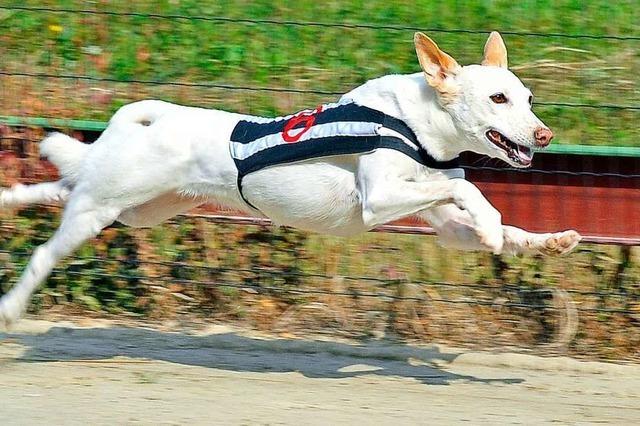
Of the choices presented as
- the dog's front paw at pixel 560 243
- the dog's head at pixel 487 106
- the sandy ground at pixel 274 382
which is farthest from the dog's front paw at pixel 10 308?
the dog's front paw at pixel 560 243

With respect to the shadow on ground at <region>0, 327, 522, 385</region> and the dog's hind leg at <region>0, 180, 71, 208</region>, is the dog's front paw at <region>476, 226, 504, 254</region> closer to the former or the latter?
the shadow on ground at <region>0, 327, 522, 385</region>

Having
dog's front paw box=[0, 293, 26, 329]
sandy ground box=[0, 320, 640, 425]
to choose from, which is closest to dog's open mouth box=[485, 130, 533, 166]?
sandy ground box=[0, 320, 640, 425]

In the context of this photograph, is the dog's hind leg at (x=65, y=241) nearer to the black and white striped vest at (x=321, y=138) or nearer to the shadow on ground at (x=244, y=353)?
the shadow on ground at (x=244, y=353)

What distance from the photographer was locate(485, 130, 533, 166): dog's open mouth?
5.46 meters

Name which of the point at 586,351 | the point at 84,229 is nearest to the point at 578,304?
the point at 586,351

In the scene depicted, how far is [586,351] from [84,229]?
111 inches

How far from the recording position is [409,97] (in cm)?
568

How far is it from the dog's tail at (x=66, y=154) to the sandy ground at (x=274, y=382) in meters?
0.98

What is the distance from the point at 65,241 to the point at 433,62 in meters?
2.05

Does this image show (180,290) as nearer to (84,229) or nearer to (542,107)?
(84,229)

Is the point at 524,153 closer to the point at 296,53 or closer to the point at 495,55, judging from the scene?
the point at 495,55

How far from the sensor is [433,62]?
5578 mm

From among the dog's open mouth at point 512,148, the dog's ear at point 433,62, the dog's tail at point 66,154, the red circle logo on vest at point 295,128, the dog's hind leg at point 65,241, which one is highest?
the dog's ear at point 433,62

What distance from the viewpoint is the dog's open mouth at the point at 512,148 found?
5457mm
